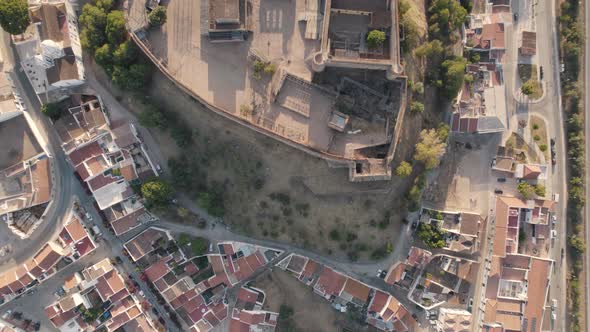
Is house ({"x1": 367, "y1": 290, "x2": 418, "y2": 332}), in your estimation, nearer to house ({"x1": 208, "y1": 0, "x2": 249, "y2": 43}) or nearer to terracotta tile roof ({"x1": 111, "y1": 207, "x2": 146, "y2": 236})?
terracotta tile roof ({"x1": 111, "y1": 207, "x2": 146, "y2": 236})

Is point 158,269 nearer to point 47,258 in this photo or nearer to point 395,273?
→ point 47,258

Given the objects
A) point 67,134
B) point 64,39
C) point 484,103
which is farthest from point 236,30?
point 484,103

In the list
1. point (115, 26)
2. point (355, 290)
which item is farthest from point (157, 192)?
point (355, 290)

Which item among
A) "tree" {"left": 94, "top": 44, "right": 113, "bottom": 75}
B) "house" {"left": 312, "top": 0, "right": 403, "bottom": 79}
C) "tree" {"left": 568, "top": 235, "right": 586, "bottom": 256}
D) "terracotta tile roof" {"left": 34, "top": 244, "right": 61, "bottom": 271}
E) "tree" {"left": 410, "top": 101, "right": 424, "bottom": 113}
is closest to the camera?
"house" {"left": 312, "top": 0, "right": 403, "bottom": 79}

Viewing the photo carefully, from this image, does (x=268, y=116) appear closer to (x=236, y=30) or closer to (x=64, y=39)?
(x=236, y=30)

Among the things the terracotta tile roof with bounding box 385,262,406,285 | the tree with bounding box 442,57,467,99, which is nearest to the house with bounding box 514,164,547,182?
the tree with bounding box 442,57,467,99

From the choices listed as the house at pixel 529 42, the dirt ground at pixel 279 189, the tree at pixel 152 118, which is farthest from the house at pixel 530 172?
the tree at pixel 152 118

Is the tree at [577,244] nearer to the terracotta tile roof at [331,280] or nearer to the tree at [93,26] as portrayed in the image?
the terracotta tile roof at [331,280]
